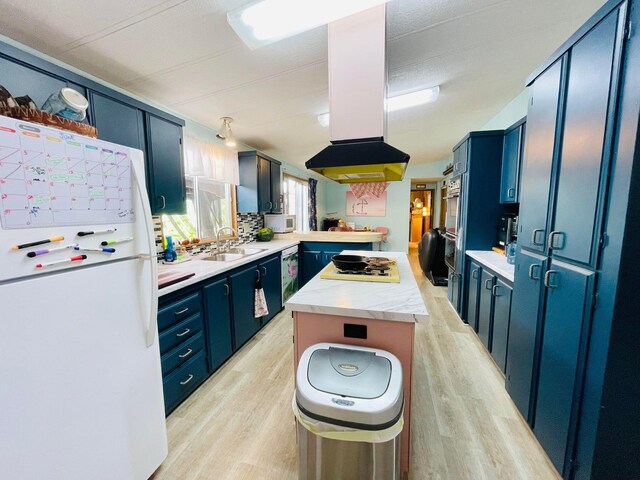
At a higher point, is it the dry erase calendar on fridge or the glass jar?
the glass jar

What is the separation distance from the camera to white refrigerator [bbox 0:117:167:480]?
76cm

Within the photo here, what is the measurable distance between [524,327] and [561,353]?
34cm

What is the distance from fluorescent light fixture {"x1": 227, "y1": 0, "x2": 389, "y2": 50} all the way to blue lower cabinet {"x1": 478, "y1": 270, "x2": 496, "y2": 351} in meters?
2.17

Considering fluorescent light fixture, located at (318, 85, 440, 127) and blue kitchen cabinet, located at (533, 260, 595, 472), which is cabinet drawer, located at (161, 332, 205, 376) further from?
fluorescent light fixture, located at (318, 85, 440, 127)

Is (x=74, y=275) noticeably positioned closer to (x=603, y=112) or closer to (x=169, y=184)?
(x=169, y=184)

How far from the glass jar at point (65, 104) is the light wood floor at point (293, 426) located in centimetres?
181

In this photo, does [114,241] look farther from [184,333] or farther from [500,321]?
[500,321]

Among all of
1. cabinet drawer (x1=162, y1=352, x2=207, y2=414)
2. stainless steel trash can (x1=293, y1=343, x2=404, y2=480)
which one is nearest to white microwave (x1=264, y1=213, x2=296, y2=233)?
cabinet drawer (x1=162, y1=352, x2=207, y2=414)

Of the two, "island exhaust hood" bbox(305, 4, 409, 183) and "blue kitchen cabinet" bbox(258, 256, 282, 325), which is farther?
"blue kitchen cabinet" bbox(258, 256, 282, 325)

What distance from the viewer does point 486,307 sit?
7.37 feet

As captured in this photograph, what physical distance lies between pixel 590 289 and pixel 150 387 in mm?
2024

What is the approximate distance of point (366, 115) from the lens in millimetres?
1562

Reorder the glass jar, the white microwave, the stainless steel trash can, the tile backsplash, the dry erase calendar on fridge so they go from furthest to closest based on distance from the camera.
Answer: 1. the white microwave
2. the tile backsplash
3. the glass jar
4. the stainless steel trash can
5. the dry erase calendar on fridge

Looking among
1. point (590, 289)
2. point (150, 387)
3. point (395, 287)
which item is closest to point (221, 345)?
point (150, 387)
